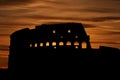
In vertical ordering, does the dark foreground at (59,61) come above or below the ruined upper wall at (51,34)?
below

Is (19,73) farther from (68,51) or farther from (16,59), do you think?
(68,51)

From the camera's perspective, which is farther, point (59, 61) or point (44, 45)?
point (44, 45)

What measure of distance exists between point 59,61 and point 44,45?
6.23 m

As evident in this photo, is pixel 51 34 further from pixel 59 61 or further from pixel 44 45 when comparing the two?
pixel 59 61

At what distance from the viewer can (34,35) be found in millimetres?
64500

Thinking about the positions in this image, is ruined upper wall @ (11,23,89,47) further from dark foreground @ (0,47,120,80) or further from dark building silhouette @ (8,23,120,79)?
dark foreground @ (0,47,120,80)

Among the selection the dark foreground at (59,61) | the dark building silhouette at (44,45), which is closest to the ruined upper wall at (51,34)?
the dark building silhouette at (44,45)

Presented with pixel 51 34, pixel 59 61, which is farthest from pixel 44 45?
pixel 59 61

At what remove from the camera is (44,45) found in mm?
64062

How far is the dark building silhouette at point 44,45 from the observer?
59.2 meters

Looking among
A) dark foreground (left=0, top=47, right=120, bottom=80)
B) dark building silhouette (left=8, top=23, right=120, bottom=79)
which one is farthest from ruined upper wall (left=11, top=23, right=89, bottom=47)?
dark foreground (left=0, top=47, right=120, bottom=80)

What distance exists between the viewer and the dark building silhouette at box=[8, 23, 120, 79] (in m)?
59.2

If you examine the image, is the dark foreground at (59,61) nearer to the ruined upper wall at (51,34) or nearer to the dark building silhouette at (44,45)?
the dark building silhouette at (44,45)

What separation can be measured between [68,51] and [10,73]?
12.3 m
